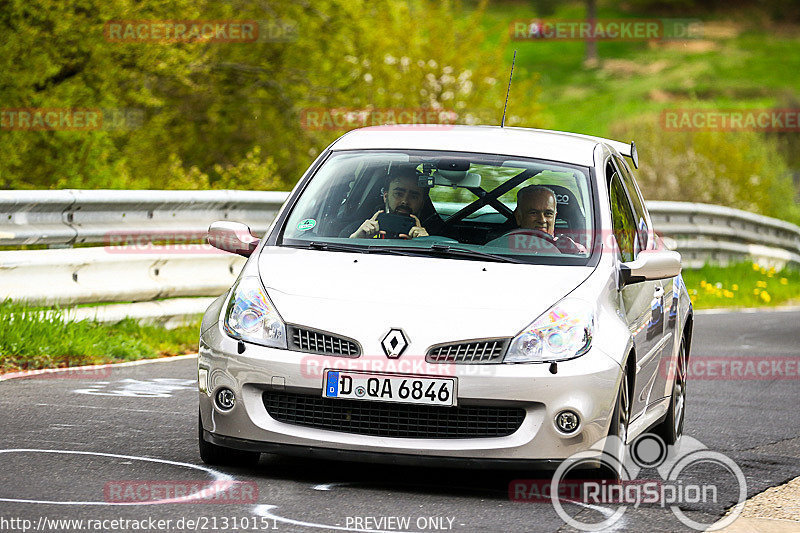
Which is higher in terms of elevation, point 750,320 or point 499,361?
point 499,361

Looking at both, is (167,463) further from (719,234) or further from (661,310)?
(719,234)

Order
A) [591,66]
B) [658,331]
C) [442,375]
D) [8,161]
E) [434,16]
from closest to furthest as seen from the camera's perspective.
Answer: [442,375] < [658,331] < [8,161] < [434,16] < [591,66]

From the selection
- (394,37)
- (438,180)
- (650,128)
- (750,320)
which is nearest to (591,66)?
(650,128)

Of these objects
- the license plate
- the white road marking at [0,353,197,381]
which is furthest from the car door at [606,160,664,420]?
the white road marking at [0,353,197,381]

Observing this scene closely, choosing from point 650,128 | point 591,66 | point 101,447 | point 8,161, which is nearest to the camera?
point 101,447

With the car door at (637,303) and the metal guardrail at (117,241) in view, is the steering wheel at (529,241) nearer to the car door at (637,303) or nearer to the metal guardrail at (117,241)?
the car door at (637,303)

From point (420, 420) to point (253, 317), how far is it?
0.85m

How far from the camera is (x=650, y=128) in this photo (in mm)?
31688

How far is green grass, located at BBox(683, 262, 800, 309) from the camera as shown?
61.8 feet

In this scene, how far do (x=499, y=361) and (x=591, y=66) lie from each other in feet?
321

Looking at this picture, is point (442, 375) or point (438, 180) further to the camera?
point (438, 180)

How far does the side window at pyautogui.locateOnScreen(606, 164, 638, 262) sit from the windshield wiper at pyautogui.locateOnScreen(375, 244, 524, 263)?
2.33ft

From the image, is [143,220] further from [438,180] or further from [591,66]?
[591,66]

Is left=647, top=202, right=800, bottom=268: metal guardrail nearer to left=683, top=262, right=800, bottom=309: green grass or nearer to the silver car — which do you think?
left=683, top=262, right=800, bottom=309: green grass
